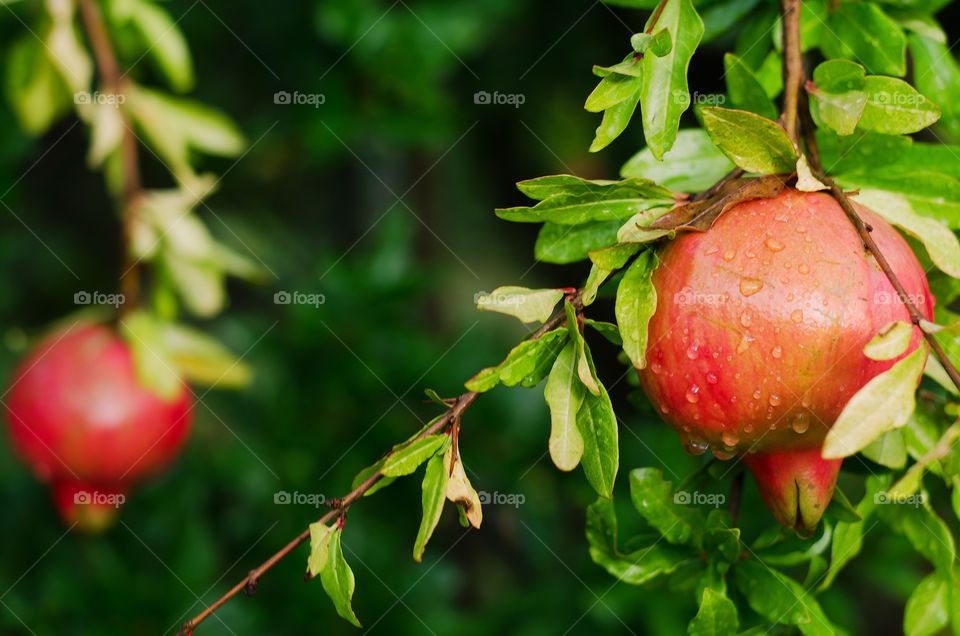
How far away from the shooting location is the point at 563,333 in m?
0.64

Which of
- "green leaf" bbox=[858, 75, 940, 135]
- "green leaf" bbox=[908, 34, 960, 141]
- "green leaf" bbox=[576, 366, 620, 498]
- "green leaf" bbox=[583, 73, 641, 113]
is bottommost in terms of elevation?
"green leaf" bbox=[576, 366, 620, 498]

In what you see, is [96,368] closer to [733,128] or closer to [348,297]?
[348,297]

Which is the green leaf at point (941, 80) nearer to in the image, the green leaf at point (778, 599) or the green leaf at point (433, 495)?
the green leaf at point (778, 599)

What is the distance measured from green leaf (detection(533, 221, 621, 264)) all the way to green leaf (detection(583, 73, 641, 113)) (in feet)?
0.43

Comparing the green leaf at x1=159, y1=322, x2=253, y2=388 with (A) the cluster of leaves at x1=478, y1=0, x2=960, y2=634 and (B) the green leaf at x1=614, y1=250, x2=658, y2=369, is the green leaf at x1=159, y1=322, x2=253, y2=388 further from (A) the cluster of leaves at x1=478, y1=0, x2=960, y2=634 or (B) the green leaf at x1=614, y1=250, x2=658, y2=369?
(B) the green leaf at x1=614, y1=250, x2=658, y2=369

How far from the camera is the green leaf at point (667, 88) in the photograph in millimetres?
647

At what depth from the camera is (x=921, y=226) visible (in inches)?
26.3

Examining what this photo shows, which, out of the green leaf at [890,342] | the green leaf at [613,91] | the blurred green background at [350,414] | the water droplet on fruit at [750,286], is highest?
the green leaf at [613,91]

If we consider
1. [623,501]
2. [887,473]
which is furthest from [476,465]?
[887,473]

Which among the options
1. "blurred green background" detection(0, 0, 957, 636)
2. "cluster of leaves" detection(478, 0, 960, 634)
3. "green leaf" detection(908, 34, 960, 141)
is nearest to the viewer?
"cluster of leaves" detection(478, 0, 960, 634)

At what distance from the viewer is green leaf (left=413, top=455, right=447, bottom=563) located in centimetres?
62

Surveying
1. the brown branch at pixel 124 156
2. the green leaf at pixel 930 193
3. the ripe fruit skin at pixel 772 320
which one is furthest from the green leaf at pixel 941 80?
the brown branch at pixel 124 156

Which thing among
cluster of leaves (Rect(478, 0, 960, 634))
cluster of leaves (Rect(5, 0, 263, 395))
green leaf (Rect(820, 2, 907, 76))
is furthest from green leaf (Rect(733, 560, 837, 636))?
cluster of leaves (Rect(5, 0, 263, 395))

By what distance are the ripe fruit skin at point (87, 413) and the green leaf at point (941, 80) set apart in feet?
3.38
